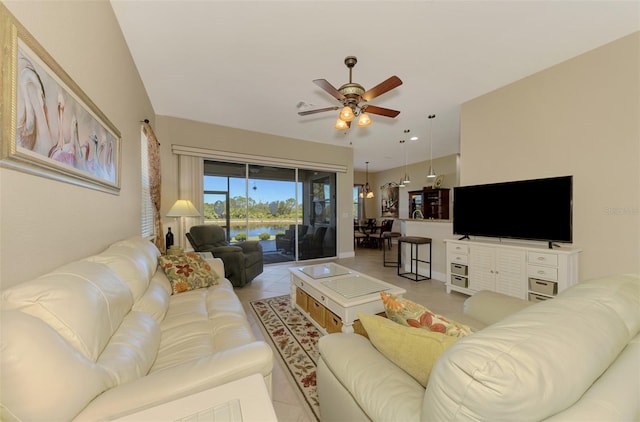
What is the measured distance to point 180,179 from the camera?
428cm

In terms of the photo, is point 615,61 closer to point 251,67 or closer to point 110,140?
point 251,67

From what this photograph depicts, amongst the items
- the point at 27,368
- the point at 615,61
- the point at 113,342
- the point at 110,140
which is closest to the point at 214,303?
the point at 113,342

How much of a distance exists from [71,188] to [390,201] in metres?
8.75

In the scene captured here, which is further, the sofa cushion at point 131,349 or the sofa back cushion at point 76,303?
the sofa cushion at point 131,349

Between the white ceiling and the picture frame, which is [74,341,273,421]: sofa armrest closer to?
the picture frame

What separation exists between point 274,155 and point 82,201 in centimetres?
382

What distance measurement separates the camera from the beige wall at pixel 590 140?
2.30 m

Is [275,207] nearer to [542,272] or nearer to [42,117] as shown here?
[42,117]

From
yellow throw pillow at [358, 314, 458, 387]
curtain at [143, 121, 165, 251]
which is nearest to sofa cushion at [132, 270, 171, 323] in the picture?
yellow throw pillow at [358, 314, 458, 387]

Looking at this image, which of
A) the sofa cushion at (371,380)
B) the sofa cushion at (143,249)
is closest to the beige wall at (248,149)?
the sofa cushion at (143,249)

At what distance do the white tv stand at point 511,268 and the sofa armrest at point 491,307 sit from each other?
4.84 feet

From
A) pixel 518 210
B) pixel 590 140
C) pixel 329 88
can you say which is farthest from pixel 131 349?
pixel 590 140

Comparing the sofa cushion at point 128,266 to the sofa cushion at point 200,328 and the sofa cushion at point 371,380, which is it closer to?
the sofa cushion at point 200,328

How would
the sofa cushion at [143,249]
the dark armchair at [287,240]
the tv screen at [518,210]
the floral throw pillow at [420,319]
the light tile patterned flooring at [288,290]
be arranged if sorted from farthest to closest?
the dark armchair at [287,240], the tv screen at [518,210], the sofa cushion at [143,249], the light tile patterned flooring at [288,290], the floral throw pillow at [420,319]
